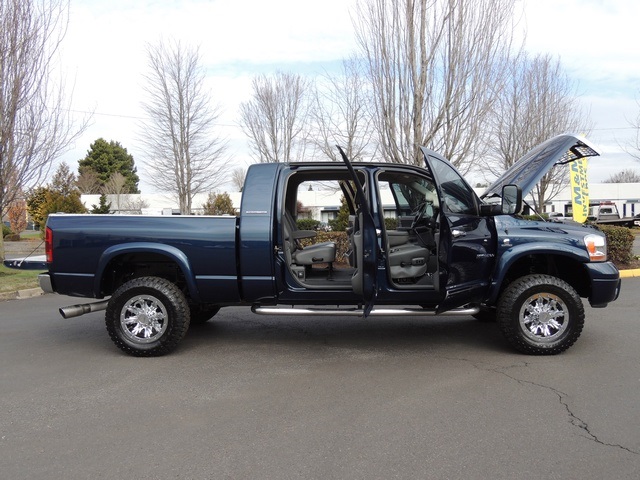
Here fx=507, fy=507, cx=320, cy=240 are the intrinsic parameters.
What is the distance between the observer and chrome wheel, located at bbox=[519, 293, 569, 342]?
200 inches

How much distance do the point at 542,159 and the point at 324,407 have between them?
353cm

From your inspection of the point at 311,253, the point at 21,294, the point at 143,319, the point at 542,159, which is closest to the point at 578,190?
the point at 542,159

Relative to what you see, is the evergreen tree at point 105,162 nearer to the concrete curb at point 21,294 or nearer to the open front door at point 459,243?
the concrete curb at point 21,294

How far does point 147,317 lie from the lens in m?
5.26

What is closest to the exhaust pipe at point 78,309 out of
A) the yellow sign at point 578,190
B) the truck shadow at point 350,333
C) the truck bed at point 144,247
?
the truck bed at point 144,247

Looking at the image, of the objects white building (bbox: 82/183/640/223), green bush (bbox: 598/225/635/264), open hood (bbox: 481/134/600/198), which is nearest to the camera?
open hood (bbox: 481/134/600/198)

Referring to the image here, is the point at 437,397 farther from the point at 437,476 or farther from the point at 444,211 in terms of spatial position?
the point at 444,211

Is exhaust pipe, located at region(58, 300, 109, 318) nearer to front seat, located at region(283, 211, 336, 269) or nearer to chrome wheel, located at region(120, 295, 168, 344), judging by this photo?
chrome wheel, located at region(120, 295, 168, 344)

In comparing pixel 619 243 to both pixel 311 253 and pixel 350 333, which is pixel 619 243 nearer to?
pixel 350 333

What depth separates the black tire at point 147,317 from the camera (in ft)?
17.0

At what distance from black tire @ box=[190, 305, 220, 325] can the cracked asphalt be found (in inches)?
18.0

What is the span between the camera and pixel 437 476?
2904mm

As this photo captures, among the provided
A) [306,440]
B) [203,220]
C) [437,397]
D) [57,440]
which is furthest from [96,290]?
[437,397]

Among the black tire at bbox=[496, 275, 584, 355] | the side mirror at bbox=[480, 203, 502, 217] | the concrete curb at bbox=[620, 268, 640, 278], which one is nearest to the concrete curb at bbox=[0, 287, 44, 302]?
the side mirror at bbox=[480, 203, 502, 217]
